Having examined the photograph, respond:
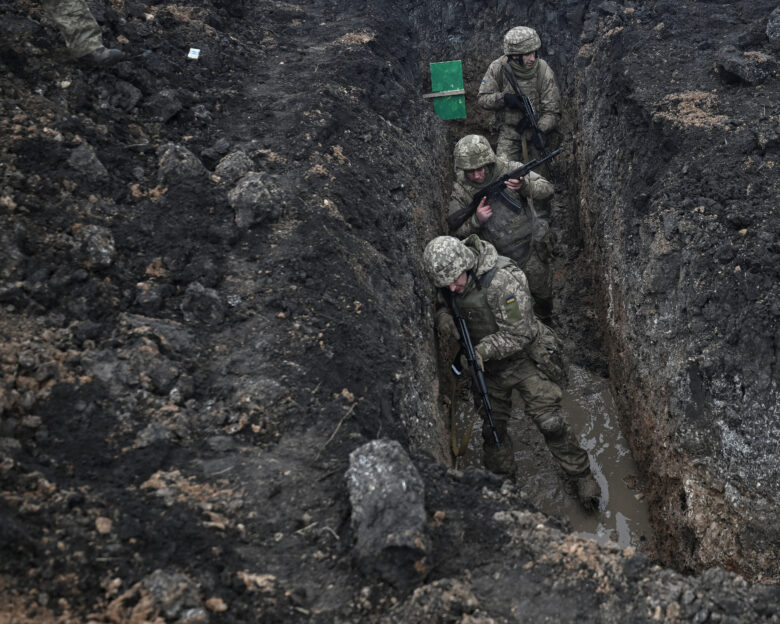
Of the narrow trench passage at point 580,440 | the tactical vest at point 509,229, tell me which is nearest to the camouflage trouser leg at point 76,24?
the tactical vest at point 509,229

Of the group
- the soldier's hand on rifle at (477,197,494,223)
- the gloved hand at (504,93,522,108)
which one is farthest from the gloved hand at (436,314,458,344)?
the gloved hand at (504,93,522,108)

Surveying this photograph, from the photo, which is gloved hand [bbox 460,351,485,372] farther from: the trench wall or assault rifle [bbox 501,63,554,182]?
assault rifle [bbox 501,63,554,182]

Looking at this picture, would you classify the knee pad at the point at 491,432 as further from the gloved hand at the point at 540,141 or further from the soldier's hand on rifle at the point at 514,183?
the gloved hand at the point at 540,141

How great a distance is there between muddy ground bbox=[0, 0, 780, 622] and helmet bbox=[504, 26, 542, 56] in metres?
0.96

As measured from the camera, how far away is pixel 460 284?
586cm

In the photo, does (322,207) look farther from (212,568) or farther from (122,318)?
(212,568)

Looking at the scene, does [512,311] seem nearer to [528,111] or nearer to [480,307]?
[480,307]

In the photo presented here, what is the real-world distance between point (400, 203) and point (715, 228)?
2919 mm

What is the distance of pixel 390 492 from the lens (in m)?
3.30

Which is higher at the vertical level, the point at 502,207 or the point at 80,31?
the point at 80,31

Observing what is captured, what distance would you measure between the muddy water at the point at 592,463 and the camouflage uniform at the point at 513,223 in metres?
1.27

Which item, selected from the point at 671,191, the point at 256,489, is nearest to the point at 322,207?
the point at 256,489

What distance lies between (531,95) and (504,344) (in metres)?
4.73

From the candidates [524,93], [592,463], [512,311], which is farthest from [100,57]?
[592,463]
